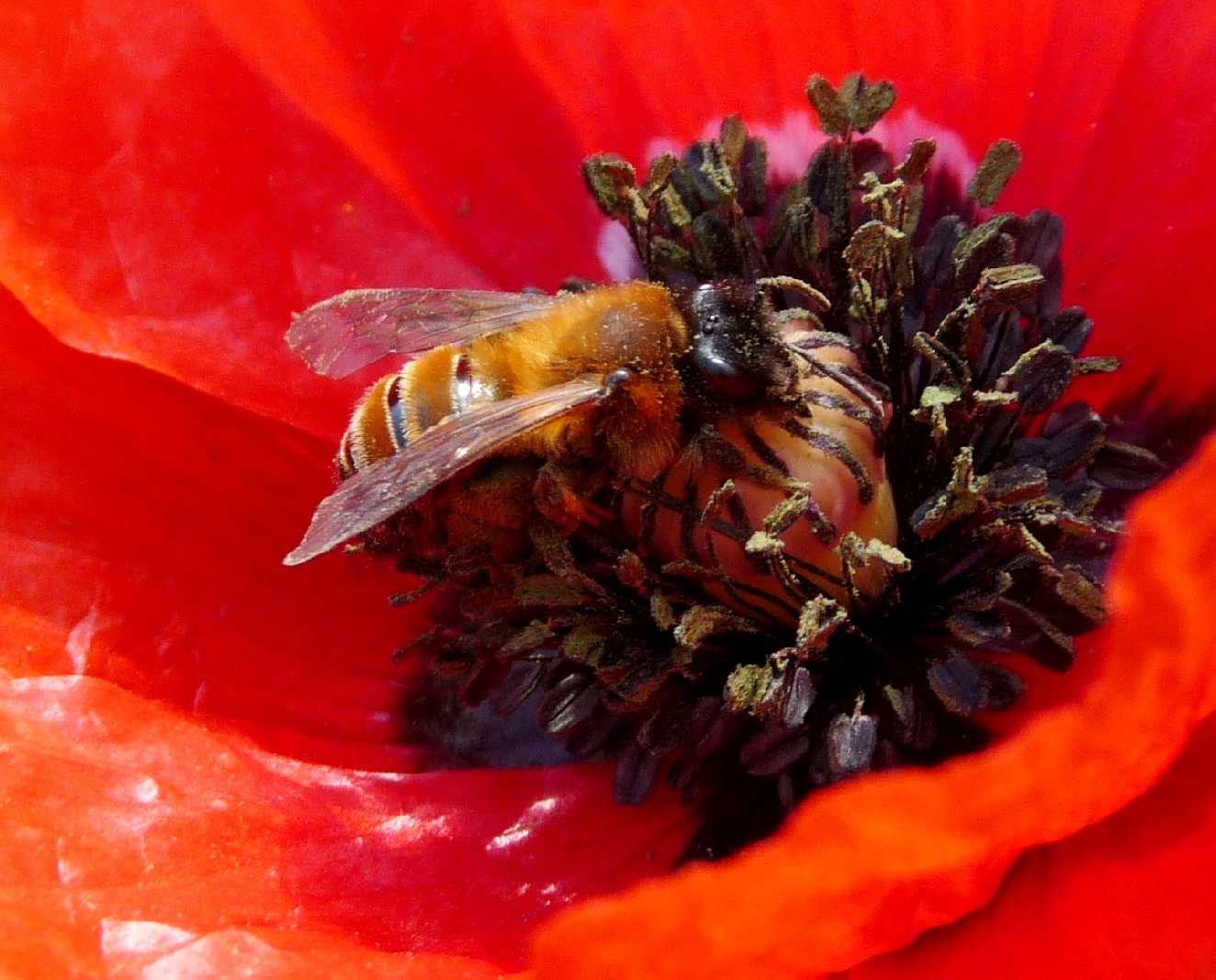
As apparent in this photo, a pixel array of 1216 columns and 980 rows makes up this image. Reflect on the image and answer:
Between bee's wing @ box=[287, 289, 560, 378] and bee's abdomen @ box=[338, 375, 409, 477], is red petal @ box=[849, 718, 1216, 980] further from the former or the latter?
bee's wing @ box=[287, 289, 560, 378]

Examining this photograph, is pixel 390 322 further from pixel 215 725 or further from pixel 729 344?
pixel 215 725

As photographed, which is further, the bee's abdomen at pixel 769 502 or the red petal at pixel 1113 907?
the bee's abdomen at pixel 769 502

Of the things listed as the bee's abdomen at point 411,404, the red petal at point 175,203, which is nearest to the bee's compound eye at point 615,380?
the bee's abdomen at point 411,404

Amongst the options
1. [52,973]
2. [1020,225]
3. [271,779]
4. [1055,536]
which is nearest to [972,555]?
[1055,536]

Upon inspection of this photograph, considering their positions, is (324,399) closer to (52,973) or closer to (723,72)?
(723,72)

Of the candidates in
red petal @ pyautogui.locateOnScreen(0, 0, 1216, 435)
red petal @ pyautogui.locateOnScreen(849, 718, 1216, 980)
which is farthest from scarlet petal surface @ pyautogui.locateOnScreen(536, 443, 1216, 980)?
red petal @ pyautogui.locateOnScreen(0, 0, 1216, 435)

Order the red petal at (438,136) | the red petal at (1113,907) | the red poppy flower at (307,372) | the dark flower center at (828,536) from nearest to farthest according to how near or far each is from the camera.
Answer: the red petal at (1113,907), the red poppy flower at (307,372), the dark flower center at (828,536), the red petal at (438,136)

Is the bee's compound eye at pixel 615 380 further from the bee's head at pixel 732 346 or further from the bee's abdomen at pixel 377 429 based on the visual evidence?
the bee's abdomen at pixel 377 429
